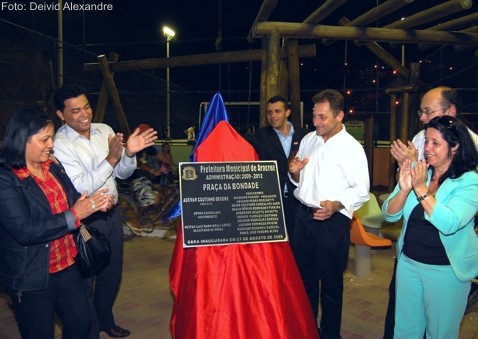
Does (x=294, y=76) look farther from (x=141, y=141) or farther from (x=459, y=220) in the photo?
(x=459, y=220)

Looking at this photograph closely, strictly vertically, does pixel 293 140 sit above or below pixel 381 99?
below

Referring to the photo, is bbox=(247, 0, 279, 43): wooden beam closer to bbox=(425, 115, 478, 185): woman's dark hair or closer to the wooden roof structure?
the wooden roof structure

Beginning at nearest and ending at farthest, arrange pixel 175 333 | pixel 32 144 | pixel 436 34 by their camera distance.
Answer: pixel 32 144 → pixel 175 333 → pixel 436 34

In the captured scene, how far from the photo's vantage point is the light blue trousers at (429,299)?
2.52 m

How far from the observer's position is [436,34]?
563cm

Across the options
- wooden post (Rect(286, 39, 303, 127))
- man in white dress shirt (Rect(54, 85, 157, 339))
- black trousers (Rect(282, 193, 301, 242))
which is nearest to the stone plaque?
man in white dress shirt (Rect(54, 85, 157, 339))

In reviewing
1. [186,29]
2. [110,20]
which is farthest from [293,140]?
[110,20]

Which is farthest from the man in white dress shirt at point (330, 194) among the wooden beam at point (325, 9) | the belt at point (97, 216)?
the belt at point (97, 216)

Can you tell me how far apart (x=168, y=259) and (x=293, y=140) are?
2.79 m

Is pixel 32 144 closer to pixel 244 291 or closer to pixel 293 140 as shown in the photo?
pixel 244 291

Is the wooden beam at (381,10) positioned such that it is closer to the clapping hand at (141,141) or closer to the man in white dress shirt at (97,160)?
the clapping hand at (141,141)

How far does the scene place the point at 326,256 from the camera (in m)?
3.49

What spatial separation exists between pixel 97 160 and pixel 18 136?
1.16 meters

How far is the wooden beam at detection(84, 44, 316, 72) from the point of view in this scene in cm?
631
